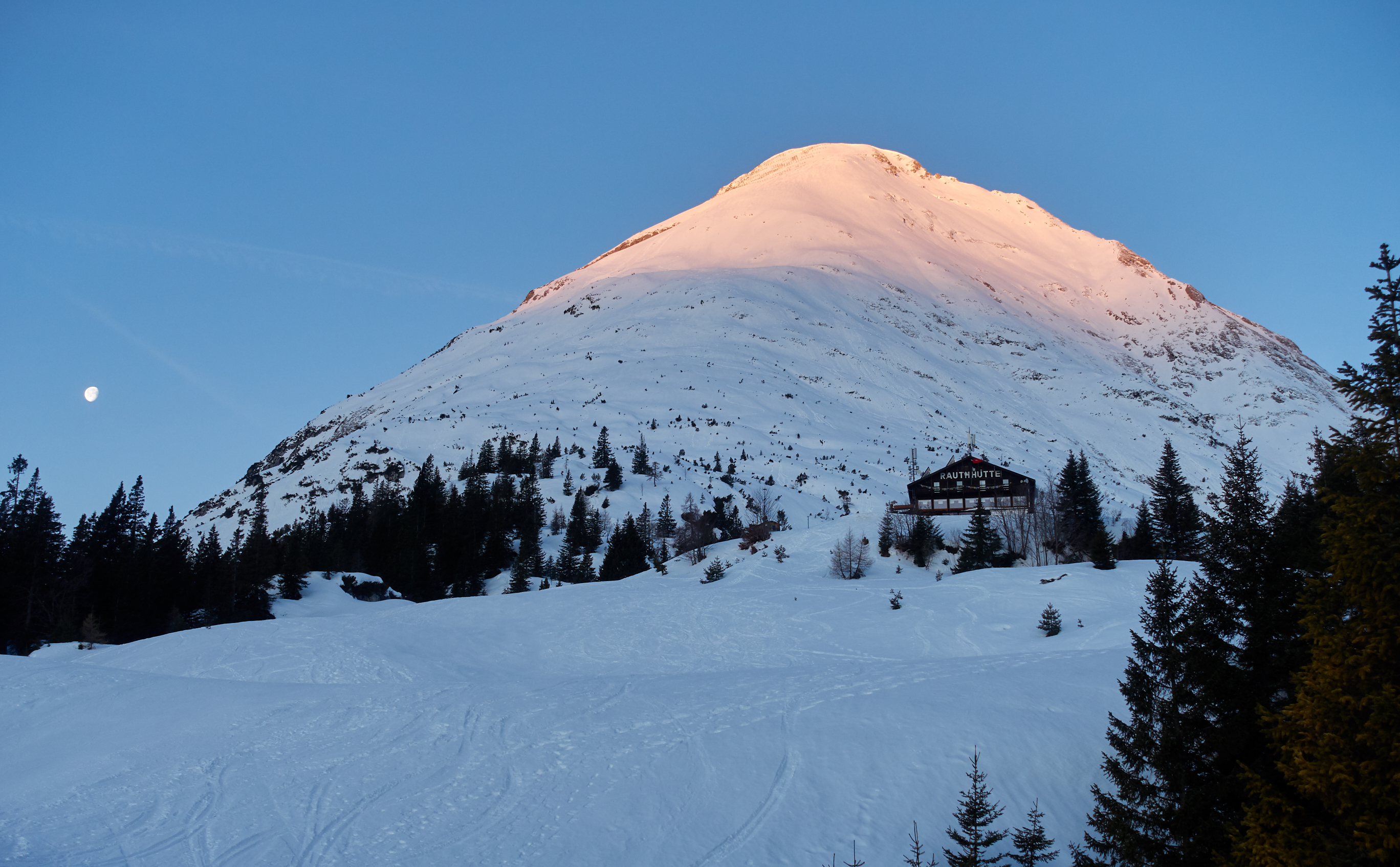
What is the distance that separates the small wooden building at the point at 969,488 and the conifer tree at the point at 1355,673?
50.5 metres

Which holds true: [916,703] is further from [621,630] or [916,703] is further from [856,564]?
[856,564]

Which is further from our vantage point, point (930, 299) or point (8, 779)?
point (930, 299)

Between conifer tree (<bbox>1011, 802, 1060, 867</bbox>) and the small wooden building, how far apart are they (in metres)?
45.8

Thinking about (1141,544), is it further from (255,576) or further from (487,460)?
(487,460)

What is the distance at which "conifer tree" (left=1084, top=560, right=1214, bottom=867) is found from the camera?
10203 millimetres

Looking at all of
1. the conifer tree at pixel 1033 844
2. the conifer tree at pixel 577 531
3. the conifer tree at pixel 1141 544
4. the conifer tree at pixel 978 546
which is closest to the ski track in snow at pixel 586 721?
the conifer tree at pixel 1033 844

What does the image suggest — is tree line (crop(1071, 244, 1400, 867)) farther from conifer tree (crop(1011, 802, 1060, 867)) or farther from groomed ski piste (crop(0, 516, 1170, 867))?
Result: groomed ski piste (crop(0, 516, 1170, 867))

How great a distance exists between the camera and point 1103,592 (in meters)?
31.5

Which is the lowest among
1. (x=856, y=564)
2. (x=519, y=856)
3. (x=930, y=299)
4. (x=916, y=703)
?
(x=519, y=856)

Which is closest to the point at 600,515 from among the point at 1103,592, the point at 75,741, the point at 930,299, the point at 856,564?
the point at 856,564

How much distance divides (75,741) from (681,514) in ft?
187

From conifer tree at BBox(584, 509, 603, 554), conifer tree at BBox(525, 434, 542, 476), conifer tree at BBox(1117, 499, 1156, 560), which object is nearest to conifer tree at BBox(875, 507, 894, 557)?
conifer tree at BBox(1117, 499, 1156, 560)

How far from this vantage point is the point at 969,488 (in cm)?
6056

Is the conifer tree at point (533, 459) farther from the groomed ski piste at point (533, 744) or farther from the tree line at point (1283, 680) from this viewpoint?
the tree line at point (1283, 680)
